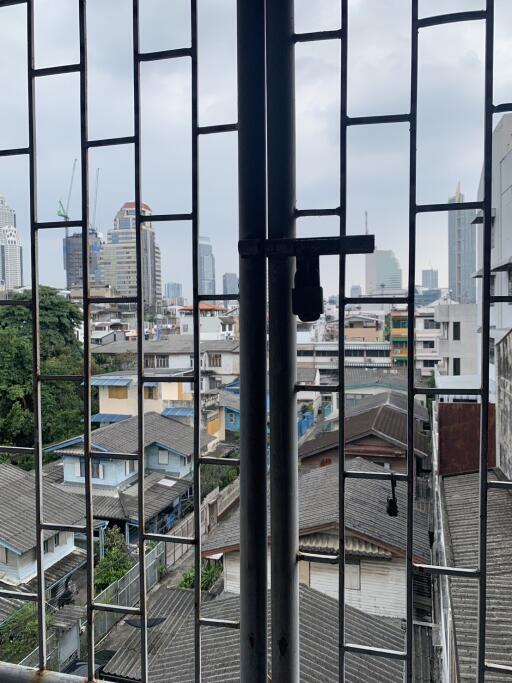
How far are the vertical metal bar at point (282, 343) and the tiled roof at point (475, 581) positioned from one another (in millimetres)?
716

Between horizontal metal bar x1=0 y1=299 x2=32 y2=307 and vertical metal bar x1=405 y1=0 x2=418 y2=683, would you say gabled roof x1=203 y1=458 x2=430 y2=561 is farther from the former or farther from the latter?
horizontal metal bar x1=0 y1=299 x2=32 y2=307

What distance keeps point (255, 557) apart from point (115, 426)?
65cm

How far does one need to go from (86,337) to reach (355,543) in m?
1.04

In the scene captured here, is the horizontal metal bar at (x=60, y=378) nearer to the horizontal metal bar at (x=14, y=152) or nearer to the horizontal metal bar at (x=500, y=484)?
the horizontal metal bar at (x=14, y=152)

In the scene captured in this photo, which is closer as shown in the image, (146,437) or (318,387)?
(318,387)

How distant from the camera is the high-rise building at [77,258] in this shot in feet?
5.12

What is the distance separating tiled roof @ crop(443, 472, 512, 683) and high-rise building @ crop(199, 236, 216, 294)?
1.32 m

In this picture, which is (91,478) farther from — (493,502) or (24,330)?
(493,502)

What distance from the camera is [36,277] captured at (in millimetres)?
1565

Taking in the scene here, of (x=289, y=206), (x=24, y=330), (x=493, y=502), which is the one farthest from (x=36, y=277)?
(x=493, y=502)

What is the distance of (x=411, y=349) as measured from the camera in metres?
1.27

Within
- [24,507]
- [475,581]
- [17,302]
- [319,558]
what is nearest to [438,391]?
[319,558]

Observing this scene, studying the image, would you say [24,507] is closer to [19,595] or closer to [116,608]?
[19,595]

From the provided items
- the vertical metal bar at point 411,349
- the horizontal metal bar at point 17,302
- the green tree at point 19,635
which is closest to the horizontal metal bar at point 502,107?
the vertical metal bar at point 411,349
